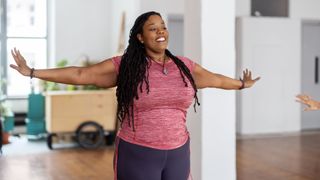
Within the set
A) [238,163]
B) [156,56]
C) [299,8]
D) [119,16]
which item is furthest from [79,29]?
[156,56]

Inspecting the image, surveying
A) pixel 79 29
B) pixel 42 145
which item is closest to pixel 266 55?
pixel 79 29

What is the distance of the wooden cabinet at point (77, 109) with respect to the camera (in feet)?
21.4

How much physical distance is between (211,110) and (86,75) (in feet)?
5.10

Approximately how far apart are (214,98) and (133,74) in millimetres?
1561

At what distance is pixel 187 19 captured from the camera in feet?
12.0

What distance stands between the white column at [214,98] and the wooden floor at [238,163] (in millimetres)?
1395

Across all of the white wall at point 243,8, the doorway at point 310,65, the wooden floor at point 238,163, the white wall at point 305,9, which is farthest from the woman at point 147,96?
the doorway at point 310,65

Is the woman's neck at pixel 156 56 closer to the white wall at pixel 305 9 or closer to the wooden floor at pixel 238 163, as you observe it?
the wooden floor at pixel 238 163

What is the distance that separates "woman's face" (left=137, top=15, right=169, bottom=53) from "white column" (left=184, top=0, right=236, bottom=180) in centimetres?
141

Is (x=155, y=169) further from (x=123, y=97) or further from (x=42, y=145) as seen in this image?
(x=42, y=145)

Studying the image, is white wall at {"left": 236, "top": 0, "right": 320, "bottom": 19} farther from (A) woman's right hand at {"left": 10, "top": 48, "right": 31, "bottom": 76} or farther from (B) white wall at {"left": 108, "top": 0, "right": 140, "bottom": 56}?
(A) woman's right hand at {"left": 10, "top": 48, "right": 31, "bottom": 76}

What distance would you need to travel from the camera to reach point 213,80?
2354 millimetres

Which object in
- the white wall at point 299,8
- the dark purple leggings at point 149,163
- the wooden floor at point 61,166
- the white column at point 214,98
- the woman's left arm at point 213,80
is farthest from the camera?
the white wall at point 299,8

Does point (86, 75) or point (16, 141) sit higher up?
point (86, 75)
